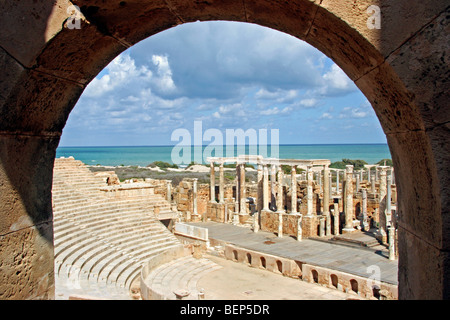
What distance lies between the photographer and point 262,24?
271 centimetres

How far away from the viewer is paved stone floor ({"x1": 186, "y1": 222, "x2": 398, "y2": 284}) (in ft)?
50.9

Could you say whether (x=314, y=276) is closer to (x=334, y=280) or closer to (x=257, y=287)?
(x=334, y=280)

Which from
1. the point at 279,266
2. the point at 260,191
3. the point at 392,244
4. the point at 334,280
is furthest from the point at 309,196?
the point at 334,280

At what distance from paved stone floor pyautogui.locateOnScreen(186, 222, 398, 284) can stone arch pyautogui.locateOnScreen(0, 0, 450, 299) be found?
42.0 feet

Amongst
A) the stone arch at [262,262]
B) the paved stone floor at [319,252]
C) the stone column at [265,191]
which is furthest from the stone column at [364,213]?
the stone arch at [262,262]

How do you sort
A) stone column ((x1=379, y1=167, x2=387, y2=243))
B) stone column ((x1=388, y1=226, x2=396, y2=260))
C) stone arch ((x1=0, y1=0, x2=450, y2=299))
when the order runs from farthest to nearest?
stone column ((x1=379, y1=167, x2=387, y2=243)), stone column ((x1=388, y1=226, x2=396, y2=260)), stone arch ((x1=0, y1=0, x2=450, y2=299))

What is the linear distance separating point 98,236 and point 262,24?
47.7 feet

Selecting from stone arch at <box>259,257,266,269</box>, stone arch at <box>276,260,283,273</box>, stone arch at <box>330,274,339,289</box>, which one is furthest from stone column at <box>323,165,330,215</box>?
stone arch at <box>330,274,339,289</box>

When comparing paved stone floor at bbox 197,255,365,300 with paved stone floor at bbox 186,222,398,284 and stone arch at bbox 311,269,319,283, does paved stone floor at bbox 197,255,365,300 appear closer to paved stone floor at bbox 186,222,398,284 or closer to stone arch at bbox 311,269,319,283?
stone arch at bbox 311,269,319,283

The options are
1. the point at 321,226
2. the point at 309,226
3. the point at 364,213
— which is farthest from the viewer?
the point at 364,213

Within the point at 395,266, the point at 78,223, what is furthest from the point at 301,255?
the point at 78,223
